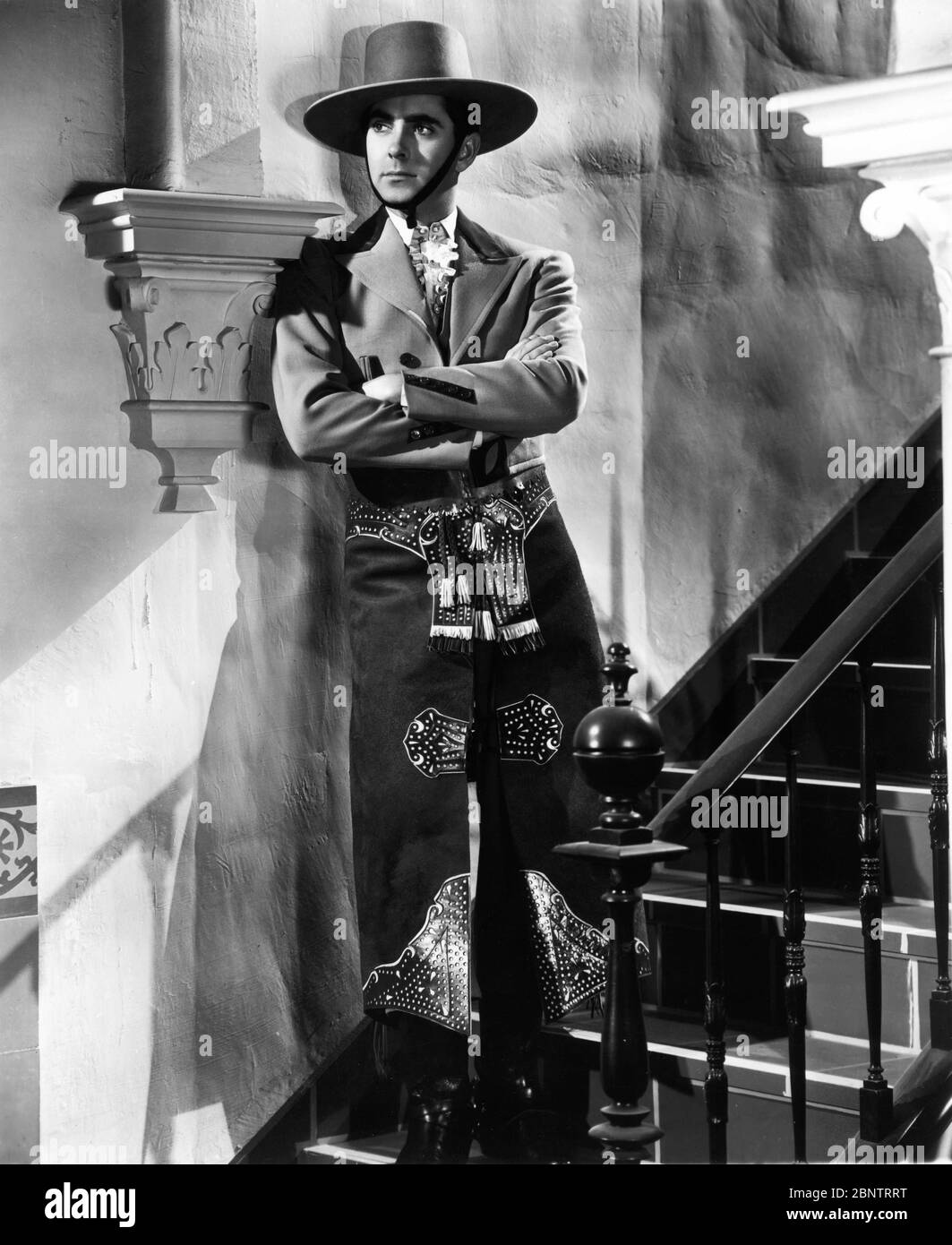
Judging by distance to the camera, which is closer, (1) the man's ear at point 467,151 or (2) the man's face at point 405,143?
(2) the man's face at point 405,143

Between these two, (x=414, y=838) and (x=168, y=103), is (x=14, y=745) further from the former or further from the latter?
(x=168, y=103)

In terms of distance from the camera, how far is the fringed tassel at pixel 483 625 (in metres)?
3.75

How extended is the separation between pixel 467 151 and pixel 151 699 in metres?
1.35

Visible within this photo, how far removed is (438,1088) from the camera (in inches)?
146

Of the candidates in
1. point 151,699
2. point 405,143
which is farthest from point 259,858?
point 405,143

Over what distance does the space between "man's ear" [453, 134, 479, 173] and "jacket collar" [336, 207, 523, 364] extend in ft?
0.35

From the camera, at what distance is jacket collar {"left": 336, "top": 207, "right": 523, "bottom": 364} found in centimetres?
371

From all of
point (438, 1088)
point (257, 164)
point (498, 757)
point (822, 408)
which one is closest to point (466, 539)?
point (498, 757)

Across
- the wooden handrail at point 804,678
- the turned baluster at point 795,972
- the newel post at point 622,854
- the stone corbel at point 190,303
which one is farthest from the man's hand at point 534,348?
the newel post at point 622,854

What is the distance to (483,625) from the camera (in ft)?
12.3

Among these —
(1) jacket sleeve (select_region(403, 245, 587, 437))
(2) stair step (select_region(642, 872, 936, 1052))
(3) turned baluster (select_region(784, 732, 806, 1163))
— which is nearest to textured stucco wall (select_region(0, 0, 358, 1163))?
(1) jacket sleeve (select_region(403, 245, 587, 437))

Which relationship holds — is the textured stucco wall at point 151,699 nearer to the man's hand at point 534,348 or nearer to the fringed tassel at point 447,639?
the fringed tassel at point 447,639

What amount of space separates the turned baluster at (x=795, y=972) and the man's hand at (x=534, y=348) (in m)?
1.04

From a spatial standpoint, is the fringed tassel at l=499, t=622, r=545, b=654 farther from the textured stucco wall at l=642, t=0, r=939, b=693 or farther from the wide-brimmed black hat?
the wide-brimmed black hat
